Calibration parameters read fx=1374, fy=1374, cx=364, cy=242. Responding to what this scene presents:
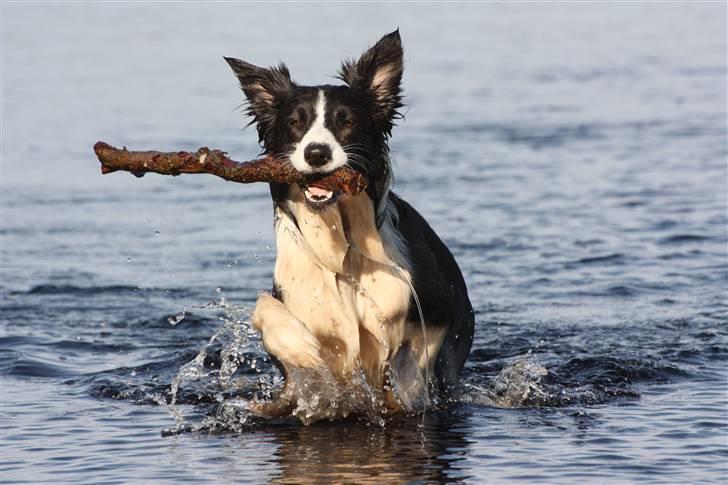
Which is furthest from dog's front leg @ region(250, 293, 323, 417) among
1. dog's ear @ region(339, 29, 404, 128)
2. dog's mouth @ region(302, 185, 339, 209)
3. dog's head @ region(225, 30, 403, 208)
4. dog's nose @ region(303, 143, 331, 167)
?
dog's ear @ region(339, 29, 404, 128)

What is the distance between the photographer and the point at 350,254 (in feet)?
25.0

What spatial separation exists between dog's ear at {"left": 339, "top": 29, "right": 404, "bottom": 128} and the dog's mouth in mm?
657

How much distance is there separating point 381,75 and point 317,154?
0.92 m

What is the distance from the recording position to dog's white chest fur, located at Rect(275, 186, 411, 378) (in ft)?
24.3

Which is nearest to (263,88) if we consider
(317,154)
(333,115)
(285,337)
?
(333,115)

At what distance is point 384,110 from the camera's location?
7570mm

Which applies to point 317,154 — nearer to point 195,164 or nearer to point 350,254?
point 195,164

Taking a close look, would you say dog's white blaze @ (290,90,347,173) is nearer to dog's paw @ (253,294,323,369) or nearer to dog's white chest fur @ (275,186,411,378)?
dog's white chest fur @ (275,186,411,378)

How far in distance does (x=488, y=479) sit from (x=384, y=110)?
84.4 inches

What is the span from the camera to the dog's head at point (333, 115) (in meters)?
7.02

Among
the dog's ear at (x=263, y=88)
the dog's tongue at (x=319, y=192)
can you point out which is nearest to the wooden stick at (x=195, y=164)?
the dog's tongue at (x=319, y=192)

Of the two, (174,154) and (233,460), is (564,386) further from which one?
(174,154)

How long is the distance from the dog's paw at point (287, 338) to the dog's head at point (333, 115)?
679mm

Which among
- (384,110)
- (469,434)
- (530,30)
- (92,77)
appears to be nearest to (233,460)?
(469,434)
